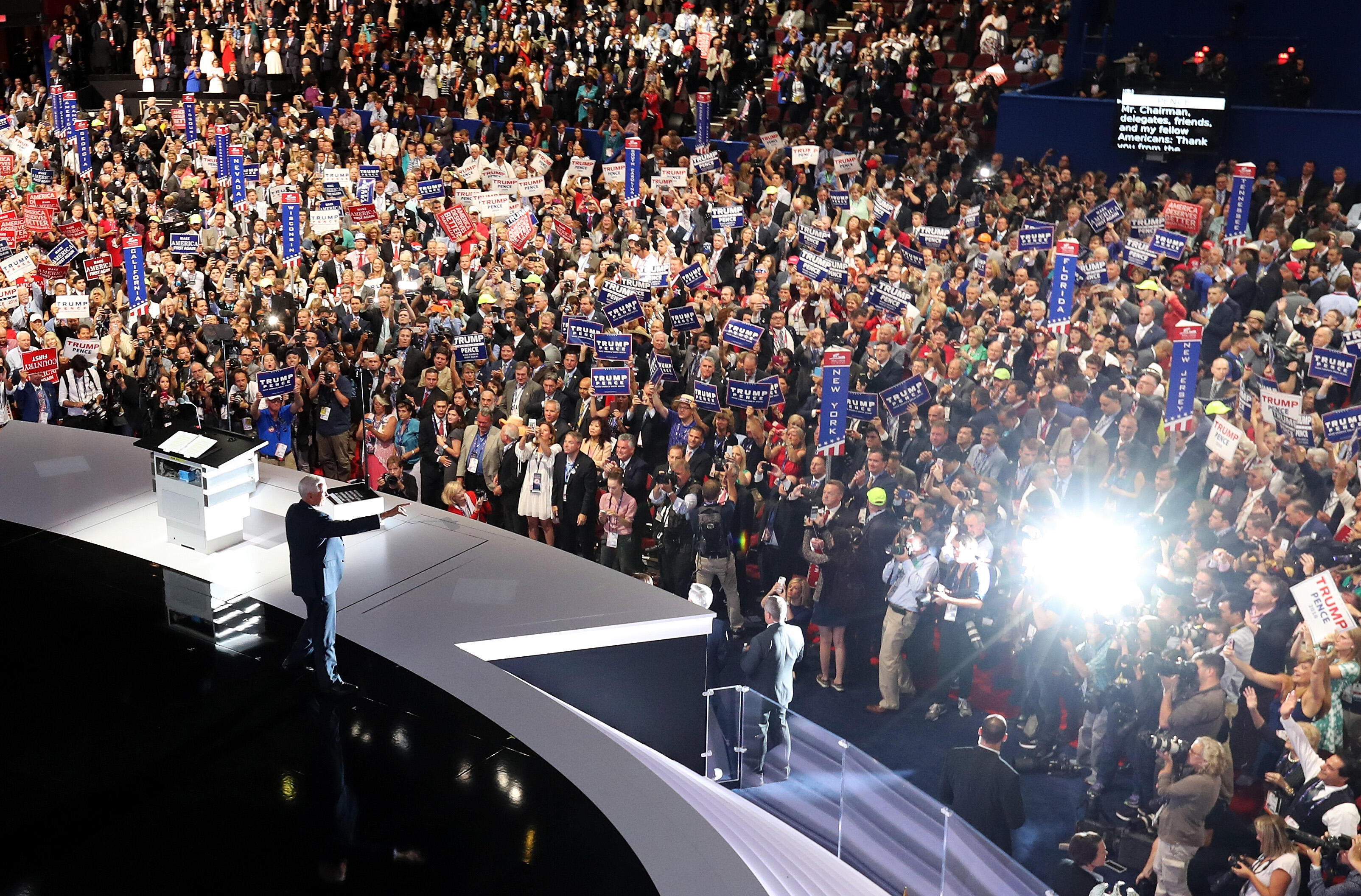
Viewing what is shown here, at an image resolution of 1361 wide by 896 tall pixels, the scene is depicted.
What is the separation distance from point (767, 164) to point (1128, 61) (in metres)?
5.85

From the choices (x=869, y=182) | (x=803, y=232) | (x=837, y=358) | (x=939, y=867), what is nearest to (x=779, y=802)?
(x=939, y=867)

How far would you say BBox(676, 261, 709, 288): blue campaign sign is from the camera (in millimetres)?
13391

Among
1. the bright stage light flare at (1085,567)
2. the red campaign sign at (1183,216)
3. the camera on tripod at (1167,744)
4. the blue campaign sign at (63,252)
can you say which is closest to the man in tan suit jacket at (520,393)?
the bright stage light flare at (1085,567)

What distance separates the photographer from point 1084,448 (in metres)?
10.0

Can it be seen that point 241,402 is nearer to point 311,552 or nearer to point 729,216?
point 311,552

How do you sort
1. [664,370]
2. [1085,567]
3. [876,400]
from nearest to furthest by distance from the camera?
[1085,567] < [876,400] < [664,370]

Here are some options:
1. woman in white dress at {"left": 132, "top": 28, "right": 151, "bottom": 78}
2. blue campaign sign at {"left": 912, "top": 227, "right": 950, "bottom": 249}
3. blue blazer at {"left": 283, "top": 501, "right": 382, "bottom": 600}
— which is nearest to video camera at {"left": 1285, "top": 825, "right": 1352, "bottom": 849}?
blue blazer at {"left": 283, "top": 501, "right": 382, "bottom": 600}

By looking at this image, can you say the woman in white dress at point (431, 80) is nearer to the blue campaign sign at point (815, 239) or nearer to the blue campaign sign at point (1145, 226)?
the blue campaign sign at point (815, 239)

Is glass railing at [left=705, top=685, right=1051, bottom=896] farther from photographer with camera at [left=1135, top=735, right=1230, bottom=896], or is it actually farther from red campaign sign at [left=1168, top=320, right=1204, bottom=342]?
red campaign sign at [left=1168, top=320, right=1204, bottom=342]

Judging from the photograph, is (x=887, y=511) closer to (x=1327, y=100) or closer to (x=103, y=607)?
(x=103, y=607)

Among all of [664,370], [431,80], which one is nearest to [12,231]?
[431,80]

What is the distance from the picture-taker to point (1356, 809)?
254 inches

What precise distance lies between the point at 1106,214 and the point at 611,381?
21.5 ft

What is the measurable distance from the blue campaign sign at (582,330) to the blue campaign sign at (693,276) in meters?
1.30
